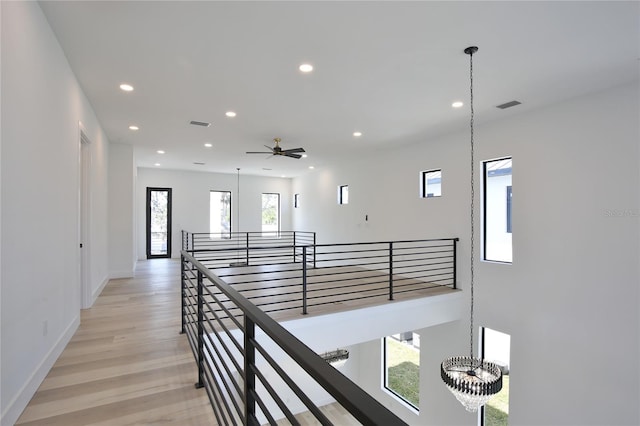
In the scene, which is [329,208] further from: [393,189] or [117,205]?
[117,205]

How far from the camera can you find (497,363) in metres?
4.82

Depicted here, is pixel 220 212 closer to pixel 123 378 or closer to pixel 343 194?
pixel 343 194

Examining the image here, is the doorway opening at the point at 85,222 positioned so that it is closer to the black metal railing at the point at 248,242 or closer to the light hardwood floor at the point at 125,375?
the light hardwood floor at the point at 125,375

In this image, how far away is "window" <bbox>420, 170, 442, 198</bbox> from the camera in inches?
233

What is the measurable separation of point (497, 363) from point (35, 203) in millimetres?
5692

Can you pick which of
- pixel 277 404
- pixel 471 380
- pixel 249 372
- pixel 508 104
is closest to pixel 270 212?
pixel 508 104

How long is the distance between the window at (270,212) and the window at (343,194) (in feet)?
11.3

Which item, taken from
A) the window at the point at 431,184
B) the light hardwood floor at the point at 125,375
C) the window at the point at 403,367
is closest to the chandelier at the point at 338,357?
the window at the point at 403,367

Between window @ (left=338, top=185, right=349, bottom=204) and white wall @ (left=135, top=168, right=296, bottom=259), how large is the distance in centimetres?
326

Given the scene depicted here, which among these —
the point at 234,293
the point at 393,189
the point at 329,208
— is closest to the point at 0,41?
the point at 234,293

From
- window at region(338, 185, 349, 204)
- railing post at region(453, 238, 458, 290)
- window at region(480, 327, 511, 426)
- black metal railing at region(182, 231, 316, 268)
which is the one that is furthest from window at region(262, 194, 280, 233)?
window at region(480, 327, 511, 426)

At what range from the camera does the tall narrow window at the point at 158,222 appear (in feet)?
32.5

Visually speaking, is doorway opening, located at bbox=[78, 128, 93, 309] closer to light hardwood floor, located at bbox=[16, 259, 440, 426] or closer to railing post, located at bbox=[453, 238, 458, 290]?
light hardwood floor, located at bbox=[16, 259, 440, 426]

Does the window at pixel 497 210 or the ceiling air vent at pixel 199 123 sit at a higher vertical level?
the ceiling air vent at pixel 199 123
